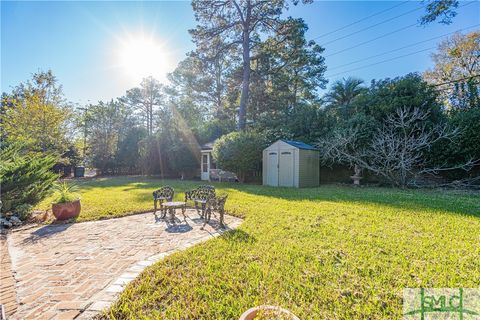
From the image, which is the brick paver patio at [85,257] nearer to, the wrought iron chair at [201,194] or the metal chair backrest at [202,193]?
the wrought iron chair at [201,194]

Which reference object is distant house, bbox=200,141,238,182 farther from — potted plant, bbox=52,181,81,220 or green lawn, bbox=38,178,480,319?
green lawn, bbox=38,178,480,319

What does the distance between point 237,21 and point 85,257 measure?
17.4m

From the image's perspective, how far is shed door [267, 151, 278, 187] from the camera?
493 inches

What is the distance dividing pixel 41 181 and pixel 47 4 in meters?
4.33

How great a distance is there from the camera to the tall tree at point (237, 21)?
629 inches

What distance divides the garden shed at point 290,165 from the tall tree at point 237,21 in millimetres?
5489

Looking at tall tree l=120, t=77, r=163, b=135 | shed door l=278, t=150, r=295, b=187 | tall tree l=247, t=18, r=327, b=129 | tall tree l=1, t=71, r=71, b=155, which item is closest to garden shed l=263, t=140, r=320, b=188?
shed door l=278, t=150, r=295, b=187

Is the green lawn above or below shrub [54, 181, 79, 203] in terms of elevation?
below

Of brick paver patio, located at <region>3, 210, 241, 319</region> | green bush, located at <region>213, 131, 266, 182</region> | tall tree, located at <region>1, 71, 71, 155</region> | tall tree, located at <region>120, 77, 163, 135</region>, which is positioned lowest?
brick paver patio, located at <region>3, 210, 241, 319</region>

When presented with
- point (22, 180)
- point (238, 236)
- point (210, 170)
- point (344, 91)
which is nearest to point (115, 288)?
point (238, 236)

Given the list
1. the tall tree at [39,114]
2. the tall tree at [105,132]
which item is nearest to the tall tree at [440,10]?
the tall tree at [39,114]

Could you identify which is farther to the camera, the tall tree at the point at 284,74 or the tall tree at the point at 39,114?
the tall tree at the point at 284,74

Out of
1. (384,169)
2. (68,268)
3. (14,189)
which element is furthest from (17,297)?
(384,169)

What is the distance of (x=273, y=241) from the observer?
12.5 feet
